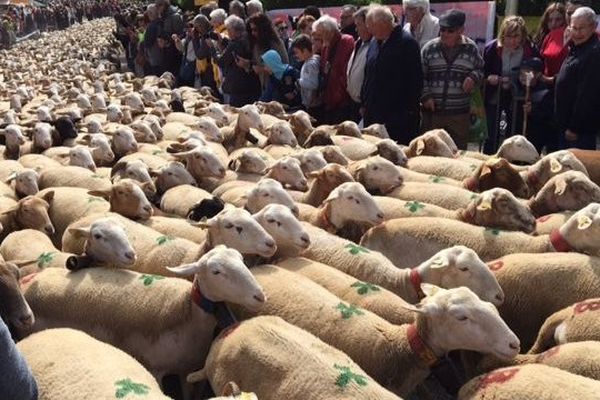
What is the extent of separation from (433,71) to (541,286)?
397 cm

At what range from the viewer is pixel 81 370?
3141mm

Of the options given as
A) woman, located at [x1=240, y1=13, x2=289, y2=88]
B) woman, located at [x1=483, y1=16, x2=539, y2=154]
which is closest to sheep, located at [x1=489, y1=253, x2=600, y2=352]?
woman, located at [x1=483, y1=16, x2=539, y2=154]

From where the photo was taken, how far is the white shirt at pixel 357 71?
8.19 m

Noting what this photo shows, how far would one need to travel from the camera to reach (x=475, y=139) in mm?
8219

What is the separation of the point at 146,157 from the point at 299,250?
133 inches

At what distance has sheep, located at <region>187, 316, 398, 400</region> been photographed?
3.01 m

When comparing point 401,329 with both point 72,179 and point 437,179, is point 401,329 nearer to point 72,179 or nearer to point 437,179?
point 437,179

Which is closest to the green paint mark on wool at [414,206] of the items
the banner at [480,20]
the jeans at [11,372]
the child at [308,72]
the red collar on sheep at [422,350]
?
the red collar on sheep at [422,350]

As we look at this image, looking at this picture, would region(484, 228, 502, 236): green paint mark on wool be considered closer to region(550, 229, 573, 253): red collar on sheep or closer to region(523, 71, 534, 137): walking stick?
region(550, 229, 573, 253): red collar on sheep

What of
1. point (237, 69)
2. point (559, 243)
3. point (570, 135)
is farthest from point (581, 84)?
point (237, 69)

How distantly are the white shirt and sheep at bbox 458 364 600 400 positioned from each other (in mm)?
5367

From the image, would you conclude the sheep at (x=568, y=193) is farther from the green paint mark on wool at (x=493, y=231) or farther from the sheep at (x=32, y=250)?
the sheep at (x=32, y=250)

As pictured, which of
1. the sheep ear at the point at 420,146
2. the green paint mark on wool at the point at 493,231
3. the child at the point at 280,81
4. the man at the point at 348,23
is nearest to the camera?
the green paint mark on wool at the point at 493,231

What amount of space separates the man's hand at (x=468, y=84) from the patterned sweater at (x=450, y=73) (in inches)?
1.8
